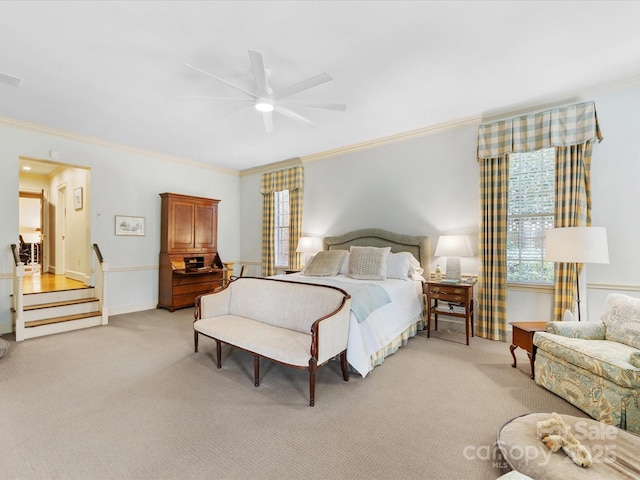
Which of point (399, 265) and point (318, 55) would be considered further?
point (399, 265)

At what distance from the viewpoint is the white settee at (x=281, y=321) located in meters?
2.41

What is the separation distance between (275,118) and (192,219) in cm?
288

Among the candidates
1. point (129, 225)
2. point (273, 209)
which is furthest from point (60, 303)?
point (273, 209)

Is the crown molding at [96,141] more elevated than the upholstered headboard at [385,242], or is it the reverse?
the crown molding at [96,141]

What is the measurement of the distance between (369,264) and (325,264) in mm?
673

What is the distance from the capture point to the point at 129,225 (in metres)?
5.32

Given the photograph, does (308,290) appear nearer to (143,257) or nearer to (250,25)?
(250,25)

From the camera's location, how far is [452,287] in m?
3.68

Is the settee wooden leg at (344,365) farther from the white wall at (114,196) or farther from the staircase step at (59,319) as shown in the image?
the white wall at (114,196)

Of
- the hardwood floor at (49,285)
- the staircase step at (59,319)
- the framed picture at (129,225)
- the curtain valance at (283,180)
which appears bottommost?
the staircase step at (59,319)

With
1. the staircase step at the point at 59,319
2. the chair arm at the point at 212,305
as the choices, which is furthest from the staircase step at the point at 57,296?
the chair arm at the point at 212,305

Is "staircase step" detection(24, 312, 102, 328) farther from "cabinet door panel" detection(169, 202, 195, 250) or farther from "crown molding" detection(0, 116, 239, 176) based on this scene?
"crown molding" detection(0, 116, 239, 176)

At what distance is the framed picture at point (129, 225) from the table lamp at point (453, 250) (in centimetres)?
511

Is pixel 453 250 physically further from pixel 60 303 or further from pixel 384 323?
pixel 60 303
